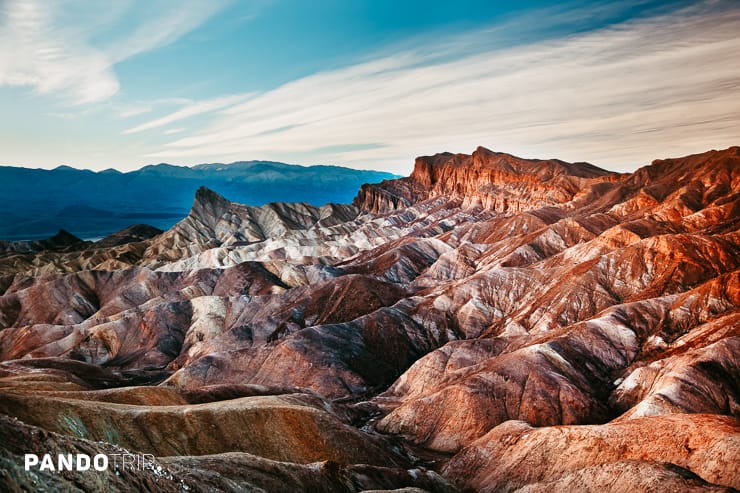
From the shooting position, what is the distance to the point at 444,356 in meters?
94.8

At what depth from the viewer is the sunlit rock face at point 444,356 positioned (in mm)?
49094

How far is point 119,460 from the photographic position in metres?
26.9

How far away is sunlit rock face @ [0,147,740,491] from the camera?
49.1 meters

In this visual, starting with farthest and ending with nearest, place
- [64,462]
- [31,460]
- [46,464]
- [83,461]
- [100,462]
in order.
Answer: [100,462], [83,461], [64,462], [46,464], [31,460]

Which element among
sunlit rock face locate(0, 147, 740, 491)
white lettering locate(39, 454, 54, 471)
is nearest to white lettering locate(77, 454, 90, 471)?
white lettering locate(39, 454, 54, 471)

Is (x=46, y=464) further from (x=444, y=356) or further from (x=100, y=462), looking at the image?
(x=444, y=356)

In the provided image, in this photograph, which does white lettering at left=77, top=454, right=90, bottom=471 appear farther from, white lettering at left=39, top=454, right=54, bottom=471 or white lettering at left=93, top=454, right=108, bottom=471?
white lettering at left=39, top=454, right=54, bottom=471

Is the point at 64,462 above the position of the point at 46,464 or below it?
below

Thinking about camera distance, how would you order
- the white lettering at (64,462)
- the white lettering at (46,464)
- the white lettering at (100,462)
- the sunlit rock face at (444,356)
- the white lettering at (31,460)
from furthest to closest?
1. the sunlit rock face at (444,356)
2. the white lettering at (100,462)
3. the white lettering at (64,462)
4. the white lettering at (46,464)
5. the white lettering at (31,460)

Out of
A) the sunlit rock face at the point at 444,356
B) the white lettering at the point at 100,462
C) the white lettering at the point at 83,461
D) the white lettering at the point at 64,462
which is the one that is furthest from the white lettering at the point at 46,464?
the white lettering at the point at 100,462

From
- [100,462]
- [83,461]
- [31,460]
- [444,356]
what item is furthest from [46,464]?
[444,356]

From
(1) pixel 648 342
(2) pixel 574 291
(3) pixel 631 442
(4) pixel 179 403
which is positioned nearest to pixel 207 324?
(4) pixel 179 403

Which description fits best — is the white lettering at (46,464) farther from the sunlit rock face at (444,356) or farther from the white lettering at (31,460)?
the sunlit rock face at (444,356)

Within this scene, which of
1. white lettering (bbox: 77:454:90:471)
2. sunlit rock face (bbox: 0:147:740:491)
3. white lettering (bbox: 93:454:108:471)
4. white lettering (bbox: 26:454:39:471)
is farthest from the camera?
sunlit rock face (bbox: 0:147:740:491)
